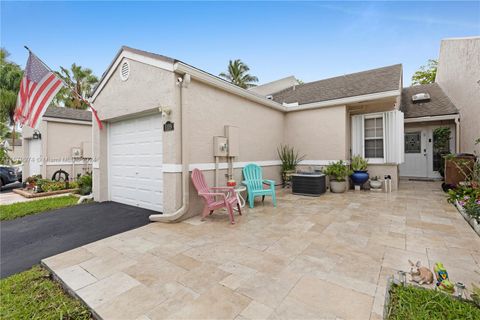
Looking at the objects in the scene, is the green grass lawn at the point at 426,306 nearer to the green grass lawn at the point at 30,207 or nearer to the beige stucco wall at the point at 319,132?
the beige stucco wall at the point at 319,132

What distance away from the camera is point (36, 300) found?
1.95 metres

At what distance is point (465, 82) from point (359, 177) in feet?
15.8

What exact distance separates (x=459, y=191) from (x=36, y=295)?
7.34 m

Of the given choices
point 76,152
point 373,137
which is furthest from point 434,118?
point 76,152

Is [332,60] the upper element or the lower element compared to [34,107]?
upper

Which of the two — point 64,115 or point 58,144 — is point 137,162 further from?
point 64,115

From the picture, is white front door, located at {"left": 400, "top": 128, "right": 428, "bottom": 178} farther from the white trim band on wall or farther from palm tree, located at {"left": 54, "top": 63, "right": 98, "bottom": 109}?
palm tree, located at {"left": 54, "top": 63, "right": 98, "bottom": 109}

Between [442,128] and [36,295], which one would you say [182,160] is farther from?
[442,128]

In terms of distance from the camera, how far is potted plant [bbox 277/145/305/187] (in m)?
7.47

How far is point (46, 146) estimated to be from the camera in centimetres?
836

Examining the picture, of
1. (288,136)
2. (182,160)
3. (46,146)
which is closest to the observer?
(182,160)

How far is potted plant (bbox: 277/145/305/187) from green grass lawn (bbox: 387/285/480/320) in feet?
18.4

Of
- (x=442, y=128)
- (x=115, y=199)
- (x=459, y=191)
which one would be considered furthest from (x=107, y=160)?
(x=442, y=128)

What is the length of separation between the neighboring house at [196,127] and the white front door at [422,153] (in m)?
3.27
